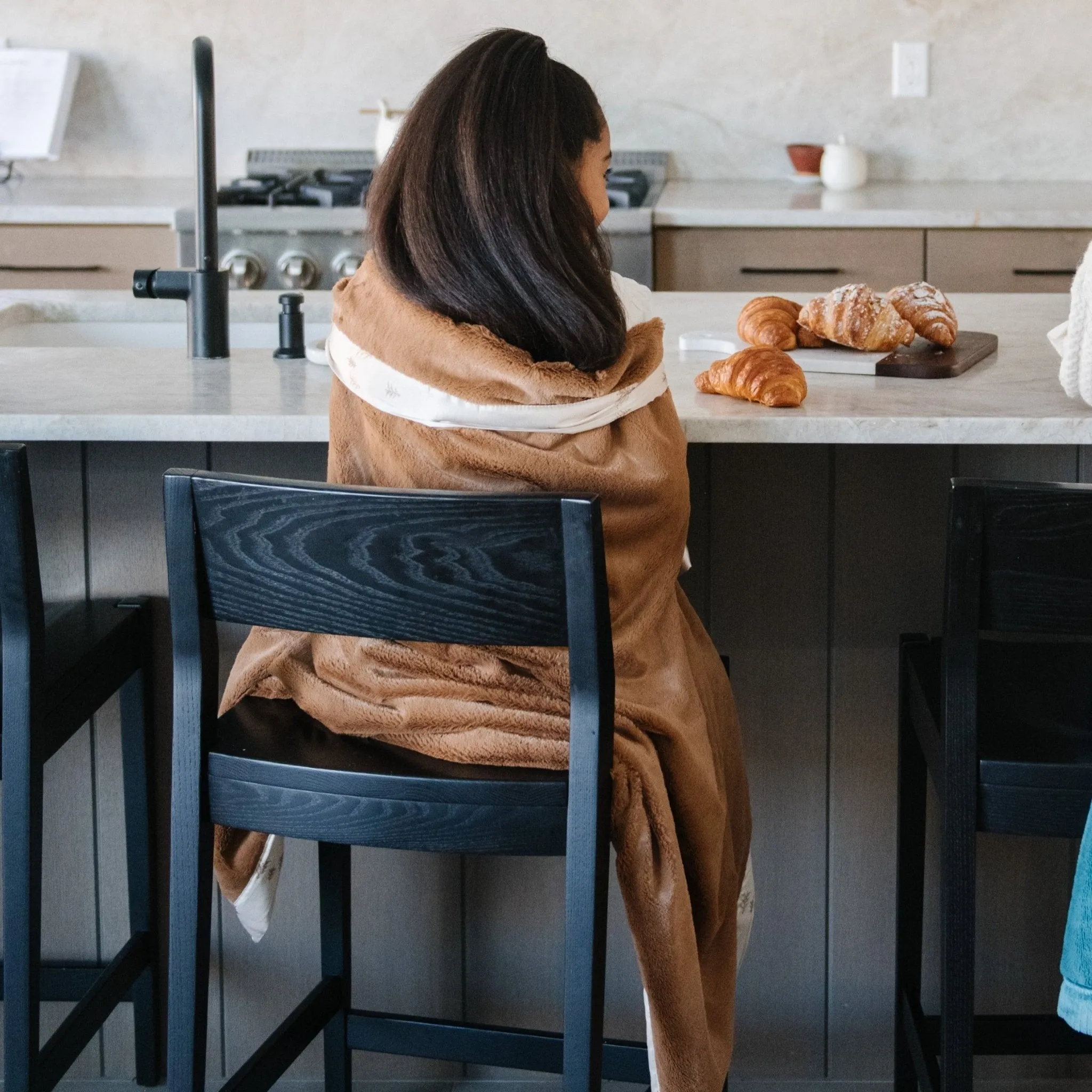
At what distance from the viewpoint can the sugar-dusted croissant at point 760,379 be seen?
141cm

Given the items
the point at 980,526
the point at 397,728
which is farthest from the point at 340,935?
the point at 980,526

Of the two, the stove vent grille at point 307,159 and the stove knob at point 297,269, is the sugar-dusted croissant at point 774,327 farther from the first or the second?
the stove vent grille at point 307,159

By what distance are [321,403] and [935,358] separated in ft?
2.27

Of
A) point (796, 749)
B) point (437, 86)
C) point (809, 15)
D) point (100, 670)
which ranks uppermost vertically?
point (809, 15)

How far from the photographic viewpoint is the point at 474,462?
1196 mm

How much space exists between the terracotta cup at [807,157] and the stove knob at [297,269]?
1.28m

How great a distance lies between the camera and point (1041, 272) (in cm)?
318

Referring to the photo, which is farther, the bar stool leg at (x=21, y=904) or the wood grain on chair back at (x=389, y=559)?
the bar stool leg at (x=21, y=904)

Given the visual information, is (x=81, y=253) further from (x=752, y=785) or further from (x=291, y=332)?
(x=752, y=785)

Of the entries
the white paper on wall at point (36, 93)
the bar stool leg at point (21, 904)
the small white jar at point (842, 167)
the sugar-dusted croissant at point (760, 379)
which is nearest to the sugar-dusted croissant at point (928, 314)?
the sugar-dusted croissant at point (760, 379)

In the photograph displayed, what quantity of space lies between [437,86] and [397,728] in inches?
21.5

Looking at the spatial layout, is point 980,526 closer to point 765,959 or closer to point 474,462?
point 474,462

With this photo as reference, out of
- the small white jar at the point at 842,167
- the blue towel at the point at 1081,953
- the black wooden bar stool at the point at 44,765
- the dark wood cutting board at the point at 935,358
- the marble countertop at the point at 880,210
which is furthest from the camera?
the small white jar at the point at 842,167

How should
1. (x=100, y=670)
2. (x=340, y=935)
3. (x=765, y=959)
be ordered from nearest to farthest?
(x=100, y=670), (x=340, y=935), (x=765, y=959)
